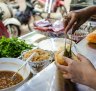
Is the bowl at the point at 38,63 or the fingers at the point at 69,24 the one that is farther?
the fingers at the point at 69,24

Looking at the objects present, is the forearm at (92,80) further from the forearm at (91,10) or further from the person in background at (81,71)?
the forearm at (91,10)

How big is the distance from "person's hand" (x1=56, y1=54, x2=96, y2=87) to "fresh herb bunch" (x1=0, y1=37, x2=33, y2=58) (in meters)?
0.52

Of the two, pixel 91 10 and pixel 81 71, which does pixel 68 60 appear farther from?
pixel 91 10

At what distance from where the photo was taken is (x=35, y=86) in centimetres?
84

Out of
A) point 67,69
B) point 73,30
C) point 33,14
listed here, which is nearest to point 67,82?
point 67,69

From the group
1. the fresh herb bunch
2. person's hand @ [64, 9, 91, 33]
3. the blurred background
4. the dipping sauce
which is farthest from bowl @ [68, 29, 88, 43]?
the blurred background

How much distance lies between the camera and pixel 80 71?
67 centimetres

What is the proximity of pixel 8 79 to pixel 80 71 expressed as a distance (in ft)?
1.22

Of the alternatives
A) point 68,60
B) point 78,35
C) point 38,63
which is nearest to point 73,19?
point 78,35

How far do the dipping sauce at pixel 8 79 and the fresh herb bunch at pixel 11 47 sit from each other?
0.20 metres

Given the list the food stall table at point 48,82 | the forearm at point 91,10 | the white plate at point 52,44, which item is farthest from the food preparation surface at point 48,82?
the forearm at point 91,10

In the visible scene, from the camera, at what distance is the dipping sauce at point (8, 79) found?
851 mm

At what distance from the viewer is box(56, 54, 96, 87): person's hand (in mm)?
656

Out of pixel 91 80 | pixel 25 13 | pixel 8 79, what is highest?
pixel 91 80
